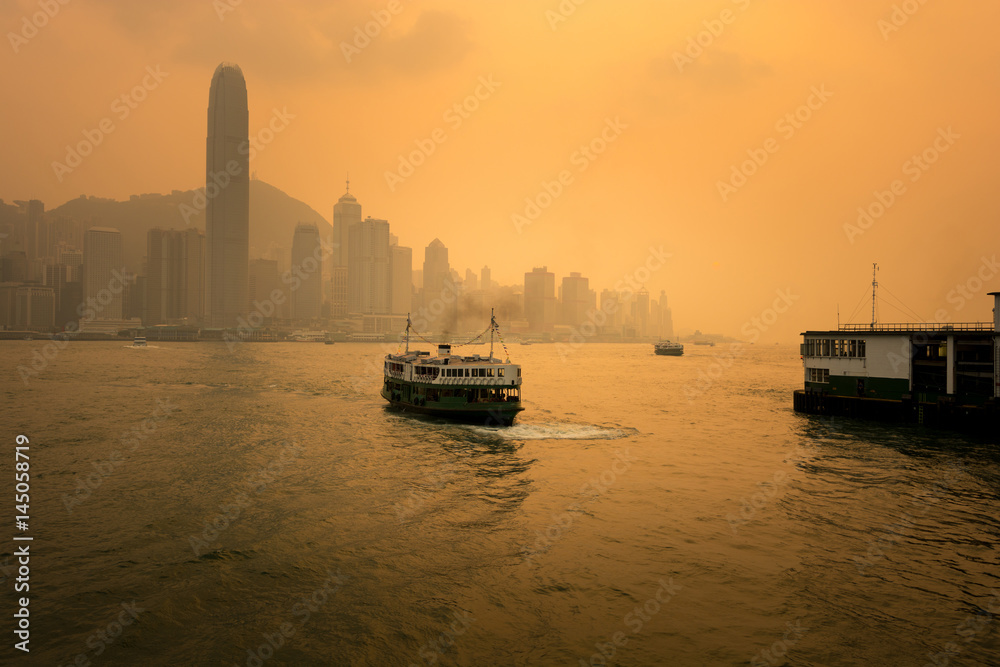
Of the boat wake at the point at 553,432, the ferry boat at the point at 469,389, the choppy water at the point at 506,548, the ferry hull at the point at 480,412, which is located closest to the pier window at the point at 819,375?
the choppy water at the point at 506,548

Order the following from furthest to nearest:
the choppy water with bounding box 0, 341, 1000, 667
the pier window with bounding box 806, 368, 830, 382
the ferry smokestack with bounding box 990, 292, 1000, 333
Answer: the pier window with bounding box 806, 368, 830, 382 → the ferry smokestack with bounding box 990, 292, 1000, 333 → the choppy water with bounding box 0, 341, 1000, 667

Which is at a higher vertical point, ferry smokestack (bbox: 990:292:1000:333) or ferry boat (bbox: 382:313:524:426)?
ferry smokestack (bbox: 990:292:1000:333)

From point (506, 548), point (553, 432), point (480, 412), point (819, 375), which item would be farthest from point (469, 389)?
point (819, 375)

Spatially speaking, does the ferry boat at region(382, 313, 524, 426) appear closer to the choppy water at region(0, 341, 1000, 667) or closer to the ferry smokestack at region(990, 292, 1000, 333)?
the choppy water at region(0, 341, 1000, 667)

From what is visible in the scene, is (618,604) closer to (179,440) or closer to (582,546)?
(582,546)

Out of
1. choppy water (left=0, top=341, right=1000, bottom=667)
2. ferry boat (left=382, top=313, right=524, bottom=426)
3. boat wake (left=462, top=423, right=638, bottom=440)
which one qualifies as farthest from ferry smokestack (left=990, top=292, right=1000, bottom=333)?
ferry boat (left=382, top=313, right=524, bottom=426)
